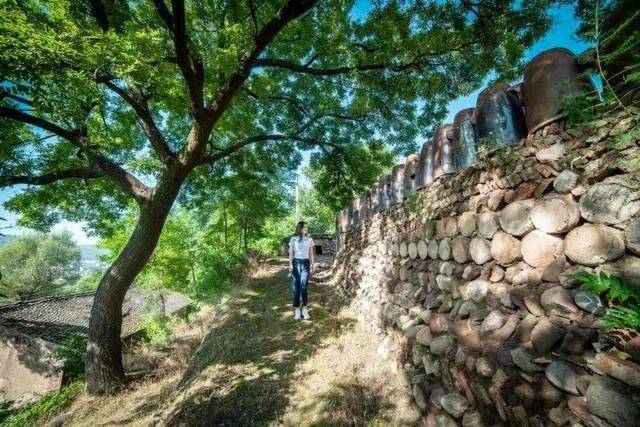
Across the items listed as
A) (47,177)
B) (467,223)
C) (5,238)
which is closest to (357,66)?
(467,223)

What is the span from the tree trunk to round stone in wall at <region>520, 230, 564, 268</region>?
5.84 metres

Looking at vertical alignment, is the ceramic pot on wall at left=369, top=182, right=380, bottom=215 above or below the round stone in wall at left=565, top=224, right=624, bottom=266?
above

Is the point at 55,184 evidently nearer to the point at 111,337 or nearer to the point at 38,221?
the point at 38,221

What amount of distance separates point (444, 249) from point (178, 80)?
6.15m

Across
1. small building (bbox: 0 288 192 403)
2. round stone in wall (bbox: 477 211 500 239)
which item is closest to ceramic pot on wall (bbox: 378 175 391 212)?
round stone in wall (bbox: 477 211 500 239)

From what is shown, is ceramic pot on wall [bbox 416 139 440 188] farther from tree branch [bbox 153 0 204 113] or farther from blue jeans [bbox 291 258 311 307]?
tree branch [bbox 153 0 204 113]

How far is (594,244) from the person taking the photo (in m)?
1.38

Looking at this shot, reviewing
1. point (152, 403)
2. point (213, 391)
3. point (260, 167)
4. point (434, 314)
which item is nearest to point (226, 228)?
point (260, 167)

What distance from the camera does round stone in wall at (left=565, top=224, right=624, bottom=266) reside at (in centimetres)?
131

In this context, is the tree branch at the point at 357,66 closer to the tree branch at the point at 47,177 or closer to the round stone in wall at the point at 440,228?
the round stone in wall at the point at 440,228

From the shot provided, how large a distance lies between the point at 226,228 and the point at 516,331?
14.4 meters

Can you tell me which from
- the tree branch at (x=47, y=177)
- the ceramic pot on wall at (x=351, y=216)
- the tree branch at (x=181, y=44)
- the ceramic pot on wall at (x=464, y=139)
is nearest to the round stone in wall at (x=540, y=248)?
the ceramic pot on wall at (x=464, y=139)

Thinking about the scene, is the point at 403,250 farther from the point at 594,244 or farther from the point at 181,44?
the point at 181,44

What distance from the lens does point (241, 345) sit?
4016mm
